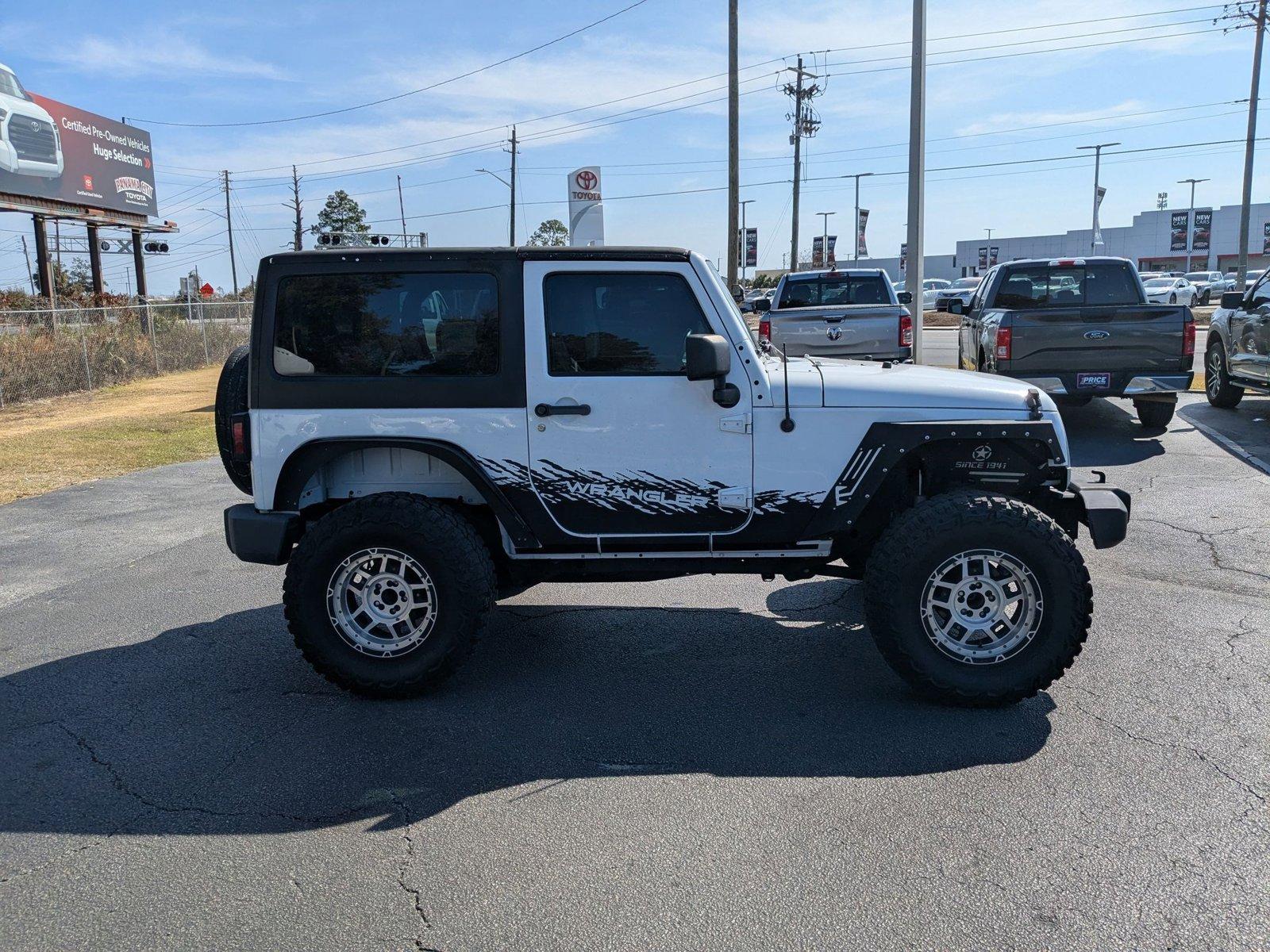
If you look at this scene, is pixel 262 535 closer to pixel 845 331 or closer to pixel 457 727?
pixel 457 727

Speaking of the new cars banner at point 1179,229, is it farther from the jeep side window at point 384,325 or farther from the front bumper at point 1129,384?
the jeep side window at point 384,325

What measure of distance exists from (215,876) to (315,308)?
2.59 m

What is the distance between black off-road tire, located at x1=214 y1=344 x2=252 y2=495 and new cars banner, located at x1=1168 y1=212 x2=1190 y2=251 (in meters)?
91.5

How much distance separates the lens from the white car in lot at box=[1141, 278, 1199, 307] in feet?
150

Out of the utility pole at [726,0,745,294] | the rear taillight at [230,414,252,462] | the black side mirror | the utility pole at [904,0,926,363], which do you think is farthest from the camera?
the utility pole at [726,0,745,294]

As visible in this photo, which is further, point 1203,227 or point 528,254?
point 1203,227

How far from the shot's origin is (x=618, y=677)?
17.1 feet

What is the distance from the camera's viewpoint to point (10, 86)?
1129 inches

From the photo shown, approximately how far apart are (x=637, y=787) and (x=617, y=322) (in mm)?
2083

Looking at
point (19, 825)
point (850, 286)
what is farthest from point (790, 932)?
point (850, 286)

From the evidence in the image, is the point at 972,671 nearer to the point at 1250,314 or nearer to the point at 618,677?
the point at 618,677

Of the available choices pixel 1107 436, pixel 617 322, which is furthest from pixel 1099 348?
pixel 617 322

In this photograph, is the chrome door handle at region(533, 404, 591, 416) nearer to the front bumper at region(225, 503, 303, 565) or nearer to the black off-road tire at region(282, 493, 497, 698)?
the black off-road tire at region(282, 493, 497, 698)

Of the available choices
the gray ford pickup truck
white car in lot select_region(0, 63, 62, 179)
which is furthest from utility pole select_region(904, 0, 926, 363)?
white car in lot select_region(0, 63, 62, 179)
